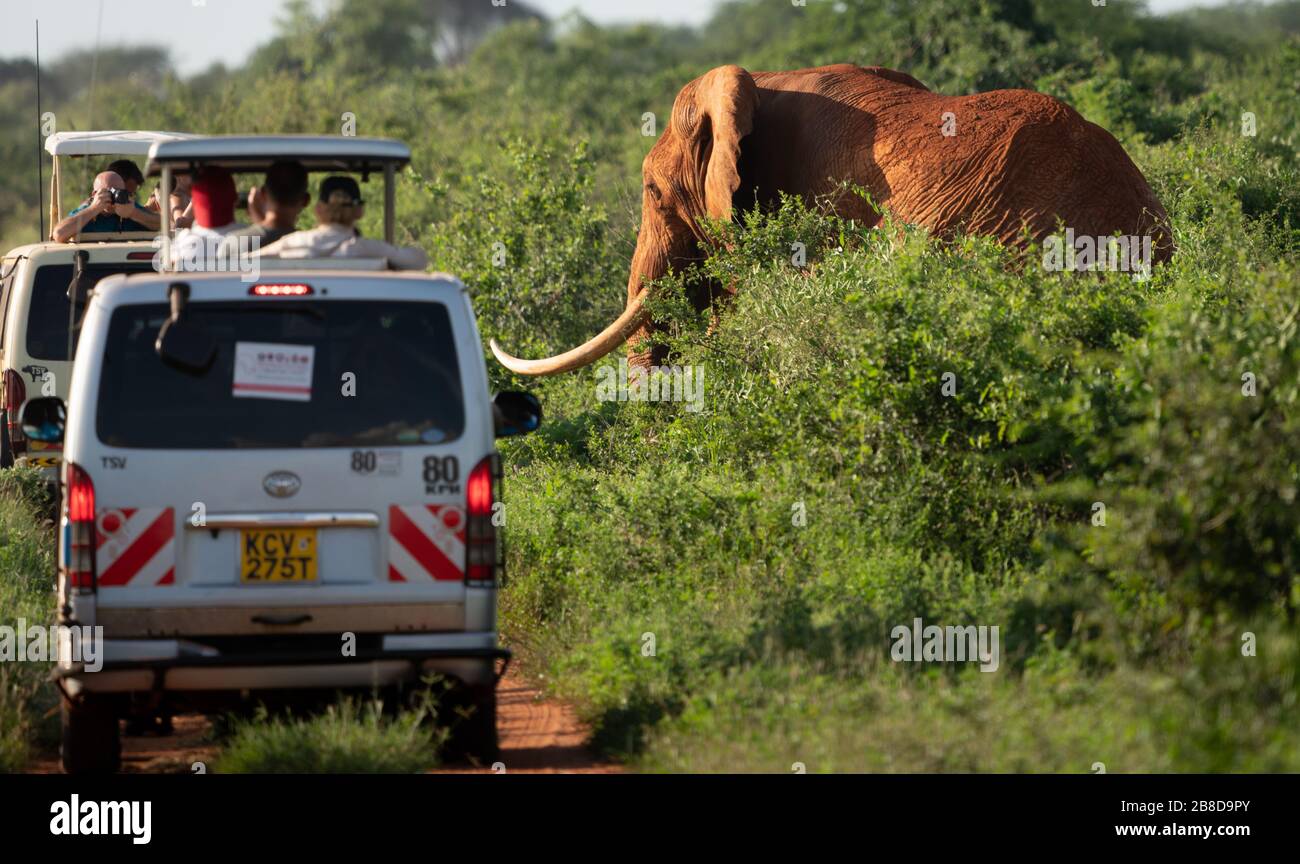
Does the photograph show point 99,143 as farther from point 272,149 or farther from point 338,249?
point 338,249

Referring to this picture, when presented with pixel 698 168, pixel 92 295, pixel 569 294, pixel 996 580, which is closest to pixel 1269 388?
pixel 996 580

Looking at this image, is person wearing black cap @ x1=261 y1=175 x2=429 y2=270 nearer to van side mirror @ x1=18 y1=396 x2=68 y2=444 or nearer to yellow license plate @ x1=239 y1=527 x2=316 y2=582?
van side mirror @ x1=18 y1=396 x2=68 y2=444

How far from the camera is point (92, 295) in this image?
636 cm

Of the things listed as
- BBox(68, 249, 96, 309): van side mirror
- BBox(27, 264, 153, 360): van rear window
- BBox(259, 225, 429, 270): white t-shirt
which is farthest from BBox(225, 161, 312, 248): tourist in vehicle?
BBox(27, 264, 153, 360): van rear window

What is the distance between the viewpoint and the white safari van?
613 centimetres

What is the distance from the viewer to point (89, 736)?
643cm

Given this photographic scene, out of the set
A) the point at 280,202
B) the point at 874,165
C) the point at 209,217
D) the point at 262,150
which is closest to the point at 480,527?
the point at 262,150

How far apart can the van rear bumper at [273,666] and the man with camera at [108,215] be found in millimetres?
6109

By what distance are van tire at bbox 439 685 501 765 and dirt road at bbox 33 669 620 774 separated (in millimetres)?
59

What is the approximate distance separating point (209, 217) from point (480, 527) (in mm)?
2433

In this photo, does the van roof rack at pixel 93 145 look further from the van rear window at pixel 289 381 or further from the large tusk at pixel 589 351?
the van rear window at pixel 289 381
